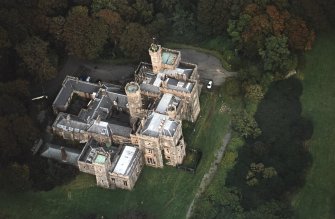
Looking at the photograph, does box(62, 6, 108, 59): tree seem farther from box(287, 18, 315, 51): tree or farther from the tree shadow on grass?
box(287, 18, 315, 51): tree

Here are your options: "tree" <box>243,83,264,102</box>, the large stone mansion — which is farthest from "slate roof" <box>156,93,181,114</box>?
"tree" <box>243,83,264,102</box>

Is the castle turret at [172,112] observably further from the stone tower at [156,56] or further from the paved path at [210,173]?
the paved path at [210,173]

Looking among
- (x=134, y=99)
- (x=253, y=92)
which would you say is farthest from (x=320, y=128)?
(x=134, y=99)

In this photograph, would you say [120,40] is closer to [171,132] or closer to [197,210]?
[171,132]

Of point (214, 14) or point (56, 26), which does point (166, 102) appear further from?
point (56, 26)

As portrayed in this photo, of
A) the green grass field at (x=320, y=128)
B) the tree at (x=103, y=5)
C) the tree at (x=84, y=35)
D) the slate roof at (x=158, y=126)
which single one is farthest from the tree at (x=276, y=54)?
the tree at (x=84, y=35)

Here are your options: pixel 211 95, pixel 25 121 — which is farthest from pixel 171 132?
pixel 25 121
